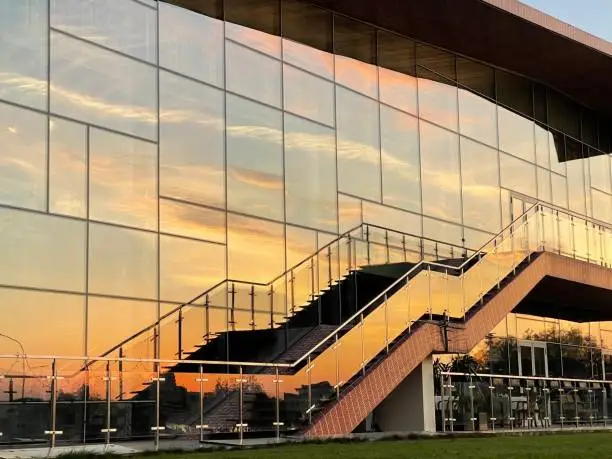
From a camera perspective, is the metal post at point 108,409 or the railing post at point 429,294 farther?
the railing post at point 429,294

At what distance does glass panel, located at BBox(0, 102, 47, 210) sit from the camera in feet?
60.3

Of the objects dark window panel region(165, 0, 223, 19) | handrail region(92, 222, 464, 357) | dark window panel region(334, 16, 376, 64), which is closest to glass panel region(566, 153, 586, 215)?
handrail region(92, 222, 464, 357)

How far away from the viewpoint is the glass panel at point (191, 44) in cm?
2223

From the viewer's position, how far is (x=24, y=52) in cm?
1902

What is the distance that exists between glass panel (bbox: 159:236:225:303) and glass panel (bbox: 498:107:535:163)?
14.3m

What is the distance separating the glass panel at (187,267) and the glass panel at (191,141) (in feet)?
3.45

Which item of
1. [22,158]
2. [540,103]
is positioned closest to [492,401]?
[22,158]

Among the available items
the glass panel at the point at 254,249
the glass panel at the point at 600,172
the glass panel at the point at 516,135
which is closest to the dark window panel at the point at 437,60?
the glass panel at the point at 516,135

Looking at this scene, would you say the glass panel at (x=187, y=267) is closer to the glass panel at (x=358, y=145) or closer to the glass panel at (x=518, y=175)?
the glass panel at (x=358, y=145)

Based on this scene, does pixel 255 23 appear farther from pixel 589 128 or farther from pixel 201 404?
pixel 589 128

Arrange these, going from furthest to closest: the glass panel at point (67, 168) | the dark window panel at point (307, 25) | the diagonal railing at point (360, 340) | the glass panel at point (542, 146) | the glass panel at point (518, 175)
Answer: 1. the glass panel at point (542, 146)
2. the glass panel at point (518, 175)
3. the dark window panel at point (307, 25)
4. the glass panel at point (67, 168)
5. the diagonal railing at point (360, 340)

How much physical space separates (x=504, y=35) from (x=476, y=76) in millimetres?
2479

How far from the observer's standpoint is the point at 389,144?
28.4 m

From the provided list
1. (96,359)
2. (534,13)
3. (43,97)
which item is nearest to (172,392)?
(96,359)
